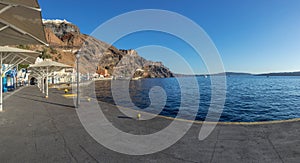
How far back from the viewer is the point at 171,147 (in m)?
4.44

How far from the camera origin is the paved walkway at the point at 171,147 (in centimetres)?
381

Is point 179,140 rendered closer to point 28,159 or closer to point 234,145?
point 234,145

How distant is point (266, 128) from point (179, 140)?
3.77m

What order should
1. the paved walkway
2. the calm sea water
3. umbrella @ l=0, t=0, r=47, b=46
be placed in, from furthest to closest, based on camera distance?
the calm sea water, the paved walkway, umbrella @ l=0, t=0, r=47, b=46

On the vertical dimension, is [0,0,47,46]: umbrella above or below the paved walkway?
above

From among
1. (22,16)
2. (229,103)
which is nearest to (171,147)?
(22,16)

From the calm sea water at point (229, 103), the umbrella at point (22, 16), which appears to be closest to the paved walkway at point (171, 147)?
the umbrella at point (22, 16)

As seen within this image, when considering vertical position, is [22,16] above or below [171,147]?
above

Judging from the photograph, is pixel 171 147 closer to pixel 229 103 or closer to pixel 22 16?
pixel 22 16

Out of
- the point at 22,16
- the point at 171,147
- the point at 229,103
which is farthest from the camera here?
the point at 229,103

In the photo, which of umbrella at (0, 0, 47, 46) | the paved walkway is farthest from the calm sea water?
umbrella at (0, 0, 47, 46)

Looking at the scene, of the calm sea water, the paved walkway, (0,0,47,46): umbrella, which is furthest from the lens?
the calm sea water

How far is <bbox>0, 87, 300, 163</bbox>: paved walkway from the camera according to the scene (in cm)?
381

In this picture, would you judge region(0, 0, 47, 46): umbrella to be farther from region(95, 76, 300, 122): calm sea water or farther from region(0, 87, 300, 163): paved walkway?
region(95, 76, 300, 122): calm sea water
